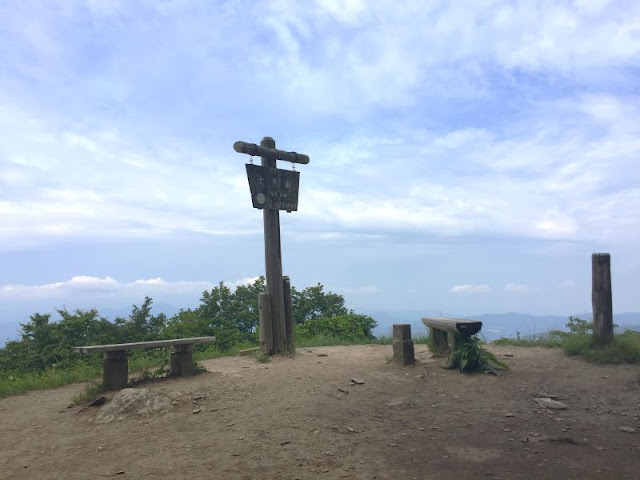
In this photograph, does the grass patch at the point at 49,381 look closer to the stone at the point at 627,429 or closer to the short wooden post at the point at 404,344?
the short wooden post at the point at 404,344

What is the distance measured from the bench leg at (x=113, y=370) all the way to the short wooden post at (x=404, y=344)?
3.61 metres

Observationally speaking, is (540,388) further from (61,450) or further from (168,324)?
(168,324)

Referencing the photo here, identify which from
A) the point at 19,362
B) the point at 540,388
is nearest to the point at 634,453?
the point at 540,388

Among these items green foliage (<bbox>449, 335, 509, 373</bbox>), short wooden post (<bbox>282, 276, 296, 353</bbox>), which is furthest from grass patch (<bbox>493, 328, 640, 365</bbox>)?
short wooden post (<bbox>282, 276, 296, 353</bbox>)

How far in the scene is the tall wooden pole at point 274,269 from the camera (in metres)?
8.70

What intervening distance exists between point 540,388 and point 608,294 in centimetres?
224

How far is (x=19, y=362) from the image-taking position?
37.0 feet

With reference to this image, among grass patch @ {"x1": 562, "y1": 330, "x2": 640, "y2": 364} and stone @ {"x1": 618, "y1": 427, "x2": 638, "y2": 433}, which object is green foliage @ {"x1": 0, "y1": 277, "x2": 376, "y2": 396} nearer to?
grass patch @ {"x1": 562, "y1": 330, "x2": 640, "y2": 364}

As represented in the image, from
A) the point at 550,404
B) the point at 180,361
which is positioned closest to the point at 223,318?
the point at 180,361

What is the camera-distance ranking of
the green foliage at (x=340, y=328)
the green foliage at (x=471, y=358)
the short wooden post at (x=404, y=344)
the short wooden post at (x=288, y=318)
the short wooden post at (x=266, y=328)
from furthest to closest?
the green foliage at (x=340, y=328) → the short wooden post at (x=288, y=318) → the short wooden post at (x=266, y=328) → the short wooden post at (x=404, y=344) → the green foliage at (x=471, y=358)

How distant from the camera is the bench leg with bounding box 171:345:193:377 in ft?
23.0

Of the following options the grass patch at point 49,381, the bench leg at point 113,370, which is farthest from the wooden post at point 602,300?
the grass patch at point 49,381

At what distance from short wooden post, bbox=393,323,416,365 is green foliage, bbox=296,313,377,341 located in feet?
17.9

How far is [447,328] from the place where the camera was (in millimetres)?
7230
